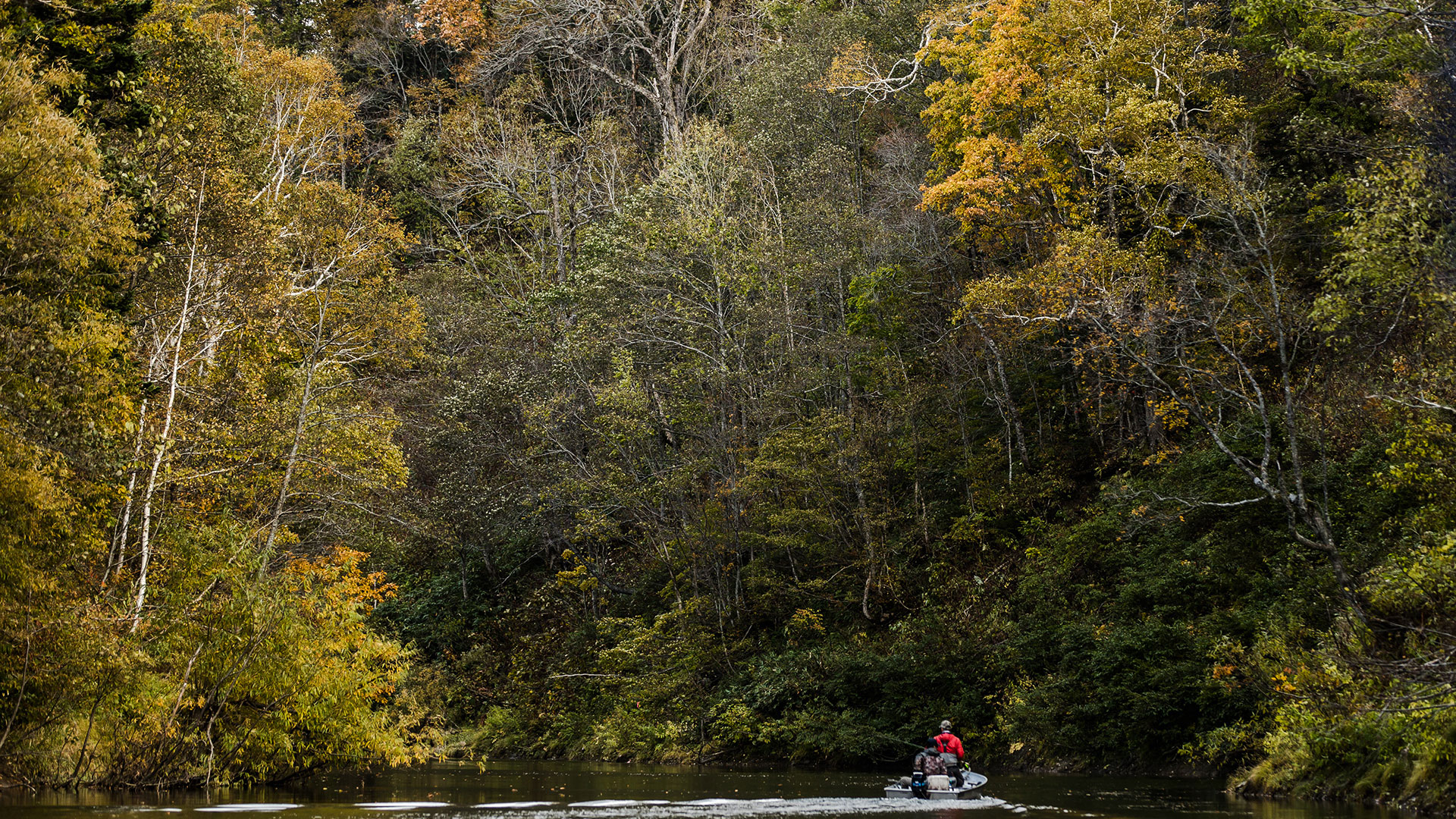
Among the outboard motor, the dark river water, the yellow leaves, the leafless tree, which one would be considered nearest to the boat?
the outboard motor

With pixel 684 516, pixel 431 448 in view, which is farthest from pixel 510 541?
pixel 684 516

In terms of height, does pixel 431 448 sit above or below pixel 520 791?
above

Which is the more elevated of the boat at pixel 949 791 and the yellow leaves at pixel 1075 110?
the yellow leaves at pixel 1075 110

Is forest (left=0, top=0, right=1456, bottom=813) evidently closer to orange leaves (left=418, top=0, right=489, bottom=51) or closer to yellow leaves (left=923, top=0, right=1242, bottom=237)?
yellow leaves (left=923, top=0, right=1242, bottom=237)

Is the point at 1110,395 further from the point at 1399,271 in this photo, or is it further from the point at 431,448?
A: the point at 431,448

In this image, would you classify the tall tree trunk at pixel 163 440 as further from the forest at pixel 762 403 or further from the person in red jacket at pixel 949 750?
the person in red jacket at pixel 949 750

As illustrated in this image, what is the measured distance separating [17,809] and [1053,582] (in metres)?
19.4

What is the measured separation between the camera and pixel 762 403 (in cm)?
3206

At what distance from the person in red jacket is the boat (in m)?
0.15

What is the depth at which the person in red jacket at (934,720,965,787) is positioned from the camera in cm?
1950

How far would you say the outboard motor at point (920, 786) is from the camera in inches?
742

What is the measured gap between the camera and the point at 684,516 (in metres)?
33.0

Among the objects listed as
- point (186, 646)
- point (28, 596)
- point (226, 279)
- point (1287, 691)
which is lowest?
point (1287, 691)

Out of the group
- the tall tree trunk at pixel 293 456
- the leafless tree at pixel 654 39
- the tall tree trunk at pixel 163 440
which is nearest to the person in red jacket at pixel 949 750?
the tall tree trunk at pixel 293 456
